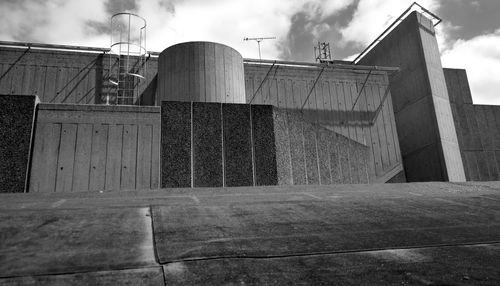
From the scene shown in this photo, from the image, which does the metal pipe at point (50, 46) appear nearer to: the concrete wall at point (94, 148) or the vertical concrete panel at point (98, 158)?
the concrete wall at point (94, 148)

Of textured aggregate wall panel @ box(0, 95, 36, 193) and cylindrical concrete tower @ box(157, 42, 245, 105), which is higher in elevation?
cylindrical concrete tower @ box(157, 42, 245, 105)

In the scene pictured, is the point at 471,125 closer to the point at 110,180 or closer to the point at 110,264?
the point at 110,180

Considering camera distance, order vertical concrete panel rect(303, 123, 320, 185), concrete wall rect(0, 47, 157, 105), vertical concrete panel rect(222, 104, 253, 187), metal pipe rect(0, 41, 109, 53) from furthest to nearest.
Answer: metal pipe rect(0, 41, 109, 53) → concrete wall rect(0, 47, 157, 105) → vertical concrete panel rect(303, 123, 320, 185) → vertical concrete panel rect(222, 104, 253, 187)

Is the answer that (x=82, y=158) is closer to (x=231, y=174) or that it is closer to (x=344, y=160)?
(x=231, y=174)

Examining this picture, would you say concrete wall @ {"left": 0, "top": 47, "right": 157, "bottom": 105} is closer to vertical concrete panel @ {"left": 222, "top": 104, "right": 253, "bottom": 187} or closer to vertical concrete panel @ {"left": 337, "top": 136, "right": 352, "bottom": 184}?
vertical concrete panel @ {"left": 222, "top": 104, "right": 253, "bottom": 187}

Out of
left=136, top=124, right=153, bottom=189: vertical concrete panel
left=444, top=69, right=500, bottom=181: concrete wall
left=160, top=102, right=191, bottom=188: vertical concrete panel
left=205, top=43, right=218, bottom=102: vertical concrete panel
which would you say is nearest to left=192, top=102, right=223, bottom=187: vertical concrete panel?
left=160, top=102, right=191, bottom=188: vertical concrete panel

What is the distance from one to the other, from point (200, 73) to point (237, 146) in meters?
4.24

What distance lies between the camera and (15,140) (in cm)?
867

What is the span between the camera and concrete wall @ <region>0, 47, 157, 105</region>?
651 inches

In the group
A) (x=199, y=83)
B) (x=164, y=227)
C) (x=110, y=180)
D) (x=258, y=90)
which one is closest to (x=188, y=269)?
(x=164, y=227)

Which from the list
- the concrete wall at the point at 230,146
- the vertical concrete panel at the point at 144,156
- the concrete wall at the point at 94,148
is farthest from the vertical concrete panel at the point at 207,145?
the vertical concrete panel at the point at 144,156

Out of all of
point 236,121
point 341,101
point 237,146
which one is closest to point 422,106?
point 341,101

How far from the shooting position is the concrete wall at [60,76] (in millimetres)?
16531

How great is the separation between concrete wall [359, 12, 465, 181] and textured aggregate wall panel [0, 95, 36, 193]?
704 inches
